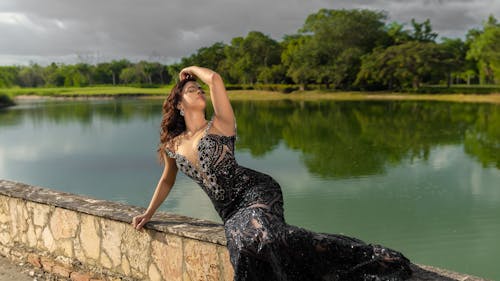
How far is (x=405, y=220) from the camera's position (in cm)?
654

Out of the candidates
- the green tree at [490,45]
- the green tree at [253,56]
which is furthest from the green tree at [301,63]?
the green tree at [490,45]

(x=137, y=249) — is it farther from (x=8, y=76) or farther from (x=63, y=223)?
(x=8, y=76)

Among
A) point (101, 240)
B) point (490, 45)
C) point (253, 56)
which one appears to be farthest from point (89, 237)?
point (253, 56)

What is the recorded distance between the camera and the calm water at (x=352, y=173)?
6.12 metres

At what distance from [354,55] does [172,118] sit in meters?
38.6

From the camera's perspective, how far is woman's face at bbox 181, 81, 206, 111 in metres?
2.36

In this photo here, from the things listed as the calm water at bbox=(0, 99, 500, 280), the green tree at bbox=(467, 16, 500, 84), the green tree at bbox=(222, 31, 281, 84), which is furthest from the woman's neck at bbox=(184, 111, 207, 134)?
the green tree at bbox=(222, 31, 281, 84)

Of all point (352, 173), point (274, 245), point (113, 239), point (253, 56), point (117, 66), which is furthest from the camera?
point (117, 66)

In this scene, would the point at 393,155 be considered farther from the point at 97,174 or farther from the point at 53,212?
the point at 53,212

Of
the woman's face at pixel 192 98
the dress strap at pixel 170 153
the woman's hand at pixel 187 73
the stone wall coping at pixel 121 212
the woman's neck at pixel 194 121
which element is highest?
the woman's hand at pixel 187 73

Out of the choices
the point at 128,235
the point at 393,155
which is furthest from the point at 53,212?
the point at 393,155

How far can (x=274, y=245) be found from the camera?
1863mm

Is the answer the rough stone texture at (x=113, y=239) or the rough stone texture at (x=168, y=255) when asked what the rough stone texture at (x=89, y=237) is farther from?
the rough stone texture at (x=168, y=255)

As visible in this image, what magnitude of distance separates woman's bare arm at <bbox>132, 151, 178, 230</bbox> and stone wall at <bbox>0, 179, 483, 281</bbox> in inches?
2.0
